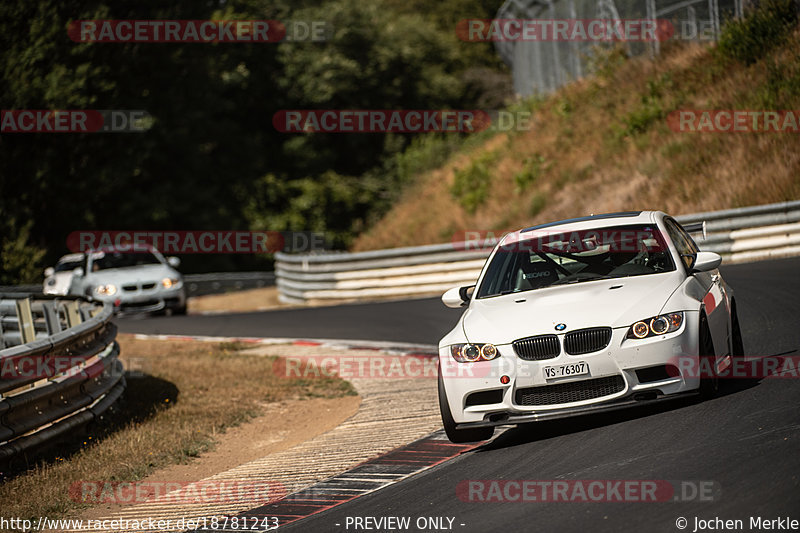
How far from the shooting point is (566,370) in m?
7.07

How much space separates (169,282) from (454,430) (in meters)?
16.8

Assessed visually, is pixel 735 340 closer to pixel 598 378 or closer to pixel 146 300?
pixel 598 378

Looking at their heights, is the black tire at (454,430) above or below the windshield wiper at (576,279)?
below

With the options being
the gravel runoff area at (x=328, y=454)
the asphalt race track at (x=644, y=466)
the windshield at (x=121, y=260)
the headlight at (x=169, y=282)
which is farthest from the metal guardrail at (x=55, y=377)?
the windshield at (x=121, y=260)

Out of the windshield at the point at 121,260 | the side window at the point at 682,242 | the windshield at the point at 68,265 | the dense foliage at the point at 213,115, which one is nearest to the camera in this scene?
the side window at the point at 682,242

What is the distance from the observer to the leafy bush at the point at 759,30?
23500mm

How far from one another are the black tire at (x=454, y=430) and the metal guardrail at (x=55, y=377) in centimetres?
332

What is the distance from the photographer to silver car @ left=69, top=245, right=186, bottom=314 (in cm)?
2273

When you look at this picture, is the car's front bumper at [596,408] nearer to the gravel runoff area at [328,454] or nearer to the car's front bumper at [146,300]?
the gravel runoff area at [328,454]

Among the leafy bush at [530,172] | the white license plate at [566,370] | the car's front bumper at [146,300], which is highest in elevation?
the leafy bush at [530,172]

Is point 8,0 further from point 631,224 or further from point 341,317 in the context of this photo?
point 631,224

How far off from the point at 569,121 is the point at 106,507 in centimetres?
2354

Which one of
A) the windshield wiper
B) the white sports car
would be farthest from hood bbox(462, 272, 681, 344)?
the windshield wiper

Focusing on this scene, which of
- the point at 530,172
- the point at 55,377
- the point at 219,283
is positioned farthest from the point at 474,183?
the point at 55,377
